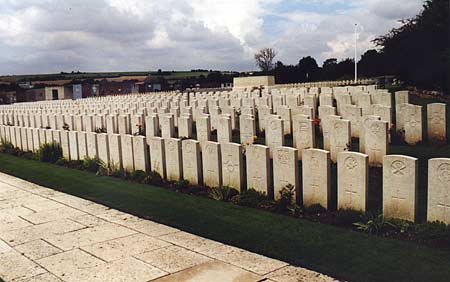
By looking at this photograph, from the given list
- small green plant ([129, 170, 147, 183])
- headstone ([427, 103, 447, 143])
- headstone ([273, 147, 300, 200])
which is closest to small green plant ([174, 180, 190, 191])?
small green plant ([129, 170, 147, 183])

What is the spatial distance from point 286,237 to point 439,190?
1806 mm

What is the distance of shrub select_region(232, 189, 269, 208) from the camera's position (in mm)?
6832

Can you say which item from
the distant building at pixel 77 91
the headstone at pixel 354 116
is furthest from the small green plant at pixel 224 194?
the distant building at pixel 77 91

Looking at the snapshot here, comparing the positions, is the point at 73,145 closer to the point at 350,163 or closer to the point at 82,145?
the point at 82,145

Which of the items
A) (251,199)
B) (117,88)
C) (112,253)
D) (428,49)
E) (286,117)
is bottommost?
(112,253)

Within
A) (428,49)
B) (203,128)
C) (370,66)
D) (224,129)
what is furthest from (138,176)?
(370,66)

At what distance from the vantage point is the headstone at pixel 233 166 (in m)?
7.31

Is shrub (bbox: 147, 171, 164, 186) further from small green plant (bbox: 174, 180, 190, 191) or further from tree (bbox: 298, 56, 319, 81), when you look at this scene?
tree (bbox: 298, 56, 319, 81)

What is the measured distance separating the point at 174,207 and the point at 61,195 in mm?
2597

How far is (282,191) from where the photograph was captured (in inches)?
262

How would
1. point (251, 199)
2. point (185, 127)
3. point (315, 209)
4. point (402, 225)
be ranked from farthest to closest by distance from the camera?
point (185, 127)
point (251, 199)
point (315, 209)
point (402, 225)

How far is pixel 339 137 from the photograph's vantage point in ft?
27.4

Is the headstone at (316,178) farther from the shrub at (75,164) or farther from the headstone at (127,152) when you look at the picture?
the shrub at (75,164)

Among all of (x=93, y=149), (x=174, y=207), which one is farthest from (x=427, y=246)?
(x=93, y=149)
